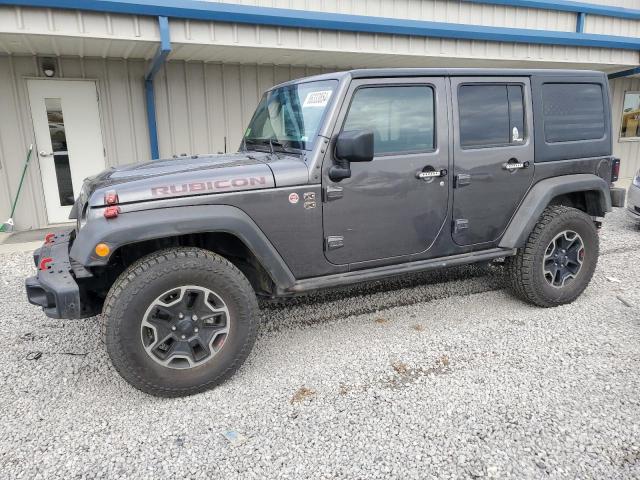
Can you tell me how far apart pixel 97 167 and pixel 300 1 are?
4.32 m

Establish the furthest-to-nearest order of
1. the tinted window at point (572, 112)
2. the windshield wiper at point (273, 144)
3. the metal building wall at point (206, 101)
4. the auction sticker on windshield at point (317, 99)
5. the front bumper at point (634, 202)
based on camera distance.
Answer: the metal building wall at point (206, 101) < the front bumper at point (634, 202) < the tinted window at point (572, 112) < the windshield wiper at point (273, 144) < the auction sticker on windshield at point (317, 99)

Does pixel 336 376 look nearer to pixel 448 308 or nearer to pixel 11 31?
pixel 448 308

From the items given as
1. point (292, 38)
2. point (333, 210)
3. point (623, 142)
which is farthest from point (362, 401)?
point (623, 142)

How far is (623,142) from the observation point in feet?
41.4

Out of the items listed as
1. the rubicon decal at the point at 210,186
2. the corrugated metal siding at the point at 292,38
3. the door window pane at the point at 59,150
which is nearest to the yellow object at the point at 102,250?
the rubicon decal at the point at 210,186

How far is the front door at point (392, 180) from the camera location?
10.7 ft

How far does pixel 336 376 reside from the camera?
315cm

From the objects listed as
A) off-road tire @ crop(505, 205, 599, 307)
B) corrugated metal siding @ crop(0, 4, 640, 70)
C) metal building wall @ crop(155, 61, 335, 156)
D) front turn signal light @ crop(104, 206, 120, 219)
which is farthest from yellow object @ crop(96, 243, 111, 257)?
metal building wall @ crop(155, 61, 335, 156)

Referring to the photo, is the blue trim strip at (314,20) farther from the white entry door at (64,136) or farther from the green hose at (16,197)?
the green hose at (16,197)

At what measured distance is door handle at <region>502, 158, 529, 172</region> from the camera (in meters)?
3.78

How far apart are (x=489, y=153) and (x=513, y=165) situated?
25cm

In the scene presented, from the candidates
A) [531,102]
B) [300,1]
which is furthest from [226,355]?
[300,1]

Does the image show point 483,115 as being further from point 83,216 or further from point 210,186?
point 83,216

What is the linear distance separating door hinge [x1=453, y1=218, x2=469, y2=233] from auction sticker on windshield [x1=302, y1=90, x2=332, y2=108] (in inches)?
53.8
